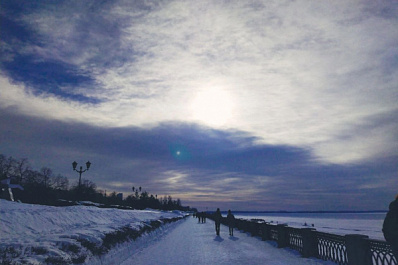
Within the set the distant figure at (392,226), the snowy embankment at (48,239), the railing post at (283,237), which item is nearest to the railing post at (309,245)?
the railing post at (283,237)

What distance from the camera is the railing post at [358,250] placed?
27.9 ft

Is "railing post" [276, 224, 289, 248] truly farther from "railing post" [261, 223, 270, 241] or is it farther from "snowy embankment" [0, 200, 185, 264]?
"snowy embankment" [0, 200, 185, 264]

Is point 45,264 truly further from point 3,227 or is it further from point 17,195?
point 17,195

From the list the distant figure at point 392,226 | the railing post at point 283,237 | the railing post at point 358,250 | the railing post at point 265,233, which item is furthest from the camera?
the railing post at point 265,233

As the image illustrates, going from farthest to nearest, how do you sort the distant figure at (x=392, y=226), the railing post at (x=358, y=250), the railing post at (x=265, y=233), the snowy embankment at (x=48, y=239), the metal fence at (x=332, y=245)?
the railing post at (x=265, y=233)
the railing post at (x=358, y=250)
the metal fence at (x=332, y=245)
the snowy embankment at (x=48, y=239)
the distant figure at (x=392, y=226)

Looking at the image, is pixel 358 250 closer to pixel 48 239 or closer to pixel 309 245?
pixel 309 245

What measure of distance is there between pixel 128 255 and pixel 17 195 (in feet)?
163

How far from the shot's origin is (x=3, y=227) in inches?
461

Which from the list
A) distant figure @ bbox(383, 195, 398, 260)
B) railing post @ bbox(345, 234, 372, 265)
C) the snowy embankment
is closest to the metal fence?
railing post @ bbox(345, 234, 372, 265)

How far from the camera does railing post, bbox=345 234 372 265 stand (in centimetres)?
849

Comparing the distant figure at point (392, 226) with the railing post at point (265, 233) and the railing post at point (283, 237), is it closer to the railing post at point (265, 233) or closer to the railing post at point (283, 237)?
the railing post at point (283, 237)

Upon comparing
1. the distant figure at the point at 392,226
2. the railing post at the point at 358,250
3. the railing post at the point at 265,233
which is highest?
the distant figure at the point at 392,226

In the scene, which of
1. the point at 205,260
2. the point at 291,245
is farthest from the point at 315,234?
the point at 205,260

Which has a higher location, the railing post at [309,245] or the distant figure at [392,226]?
the distant figure at [392,226]
